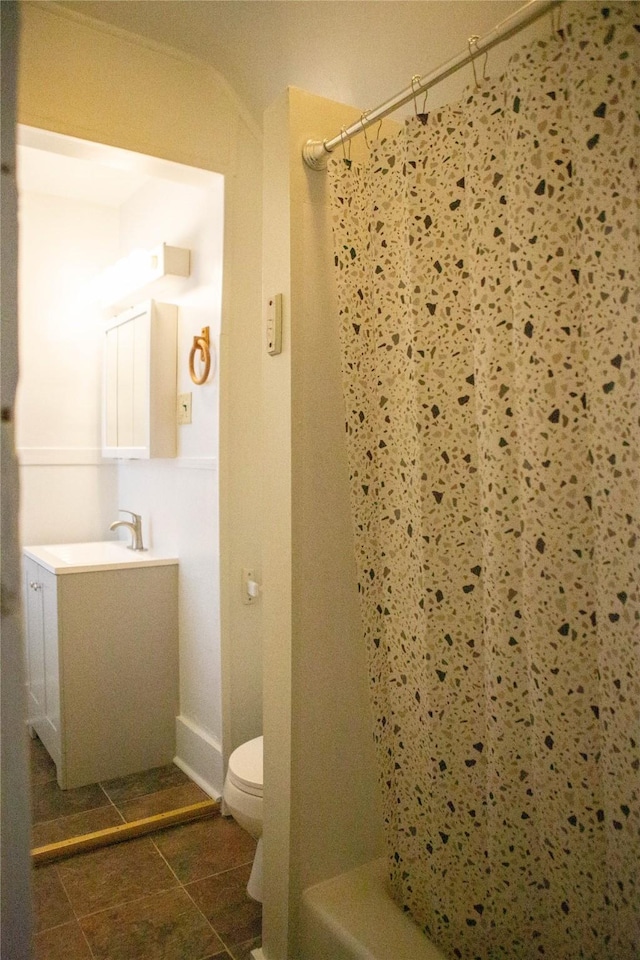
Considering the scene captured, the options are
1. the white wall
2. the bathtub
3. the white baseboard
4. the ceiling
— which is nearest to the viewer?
the bathtub

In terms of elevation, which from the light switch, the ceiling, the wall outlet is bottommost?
the wall outlet

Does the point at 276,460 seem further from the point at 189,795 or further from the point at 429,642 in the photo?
the point at 189,795

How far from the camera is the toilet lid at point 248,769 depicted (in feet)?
6.02

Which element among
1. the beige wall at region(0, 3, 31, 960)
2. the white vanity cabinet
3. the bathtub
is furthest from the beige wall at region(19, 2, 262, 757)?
the beige wall at region(0, 3, 31, 960)

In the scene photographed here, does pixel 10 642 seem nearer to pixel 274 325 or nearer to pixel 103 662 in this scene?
pixel 274 325

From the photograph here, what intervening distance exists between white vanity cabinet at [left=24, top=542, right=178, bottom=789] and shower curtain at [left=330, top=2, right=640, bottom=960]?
4.72 feet

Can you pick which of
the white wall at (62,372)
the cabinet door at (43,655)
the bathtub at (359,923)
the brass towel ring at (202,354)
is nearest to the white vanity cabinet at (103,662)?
the cabinet door at (43,655)

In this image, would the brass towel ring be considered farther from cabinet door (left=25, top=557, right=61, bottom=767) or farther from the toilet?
the toilet

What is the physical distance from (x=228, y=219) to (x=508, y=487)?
5.81ft

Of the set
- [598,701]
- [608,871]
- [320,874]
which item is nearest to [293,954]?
[320,874]

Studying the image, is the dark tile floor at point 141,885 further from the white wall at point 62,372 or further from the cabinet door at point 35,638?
the white wall at point 62,372

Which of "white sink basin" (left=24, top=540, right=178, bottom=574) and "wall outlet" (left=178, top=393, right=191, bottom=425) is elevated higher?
"wall outlet" (left=178, top=393, right=191, bottom=425)

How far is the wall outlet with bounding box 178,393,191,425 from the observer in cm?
276

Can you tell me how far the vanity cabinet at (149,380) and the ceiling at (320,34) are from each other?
995mm
